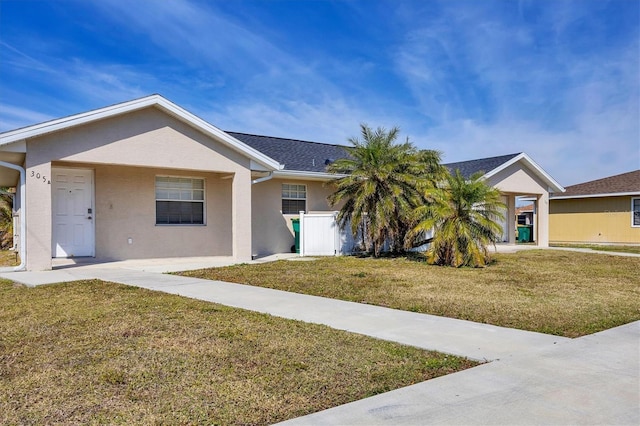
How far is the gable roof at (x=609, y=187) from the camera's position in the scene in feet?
85.7

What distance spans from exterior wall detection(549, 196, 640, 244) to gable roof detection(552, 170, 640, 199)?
49 centimetres

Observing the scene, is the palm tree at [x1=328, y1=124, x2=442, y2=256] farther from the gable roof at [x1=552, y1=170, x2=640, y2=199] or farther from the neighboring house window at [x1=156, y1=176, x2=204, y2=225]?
the gable roof at [x1=552, y1=170, x2=640, y2=199]

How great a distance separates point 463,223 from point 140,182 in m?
9.35

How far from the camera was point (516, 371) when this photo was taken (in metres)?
4.29

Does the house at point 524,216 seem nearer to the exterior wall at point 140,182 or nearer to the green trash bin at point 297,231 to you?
the green trash bin at point 297,231

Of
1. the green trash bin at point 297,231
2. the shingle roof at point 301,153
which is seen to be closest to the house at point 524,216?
the shingle roof at point 301,153

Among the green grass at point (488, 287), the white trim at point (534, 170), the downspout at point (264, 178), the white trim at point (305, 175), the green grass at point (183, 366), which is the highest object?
the white trim at point (534, 170)

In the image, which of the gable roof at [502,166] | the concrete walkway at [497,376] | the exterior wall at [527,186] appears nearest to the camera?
the concrete walkway at [497,376]

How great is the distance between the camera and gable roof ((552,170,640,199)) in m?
26.1

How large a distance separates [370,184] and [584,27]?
780 centimetres

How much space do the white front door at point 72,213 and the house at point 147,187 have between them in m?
0.03

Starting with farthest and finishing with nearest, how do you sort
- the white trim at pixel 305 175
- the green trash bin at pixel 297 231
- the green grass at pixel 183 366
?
the green trash bin at pixel 297 231 → the white trim at pixel 305 175 → the green grass at pixel 183 366

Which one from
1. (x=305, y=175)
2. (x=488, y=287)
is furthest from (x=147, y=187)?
(x=488, y=287)

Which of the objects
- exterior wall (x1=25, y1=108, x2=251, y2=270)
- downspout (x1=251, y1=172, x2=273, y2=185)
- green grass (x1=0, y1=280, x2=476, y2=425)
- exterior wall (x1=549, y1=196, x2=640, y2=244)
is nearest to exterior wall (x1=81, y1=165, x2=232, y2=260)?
exterior wall (x1=25, y1=108, x2=251, y2=270)
